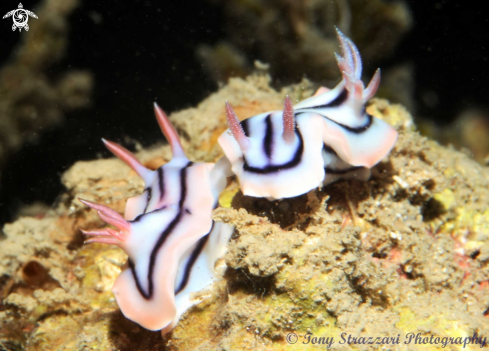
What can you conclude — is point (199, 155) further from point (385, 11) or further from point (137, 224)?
point (385, 11)

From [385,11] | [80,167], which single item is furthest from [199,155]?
[385,11]

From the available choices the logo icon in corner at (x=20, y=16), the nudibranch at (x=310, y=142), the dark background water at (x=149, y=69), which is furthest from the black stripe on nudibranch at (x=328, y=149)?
the logo icon in corner at (x=20, y=16)

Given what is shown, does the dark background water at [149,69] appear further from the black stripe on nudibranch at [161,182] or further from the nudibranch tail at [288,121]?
the nudibranch tail at [288,121]

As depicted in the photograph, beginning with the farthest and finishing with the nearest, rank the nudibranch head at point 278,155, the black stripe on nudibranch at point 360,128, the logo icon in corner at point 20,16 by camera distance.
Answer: the logo icon in corner at point 20,16 → the black stripe on nudibranch at point 360,128 → the nudibranch head at point 278,155

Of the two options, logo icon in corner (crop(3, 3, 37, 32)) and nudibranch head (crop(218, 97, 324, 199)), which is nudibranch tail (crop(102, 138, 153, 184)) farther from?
logo icon in corner (crop(3, 3, 37, 32))

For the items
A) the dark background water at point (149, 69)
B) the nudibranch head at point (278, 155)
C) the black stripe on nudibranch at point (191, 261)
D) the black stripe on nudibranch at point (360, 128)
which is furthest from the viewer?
the dark background water at point (149, 69)

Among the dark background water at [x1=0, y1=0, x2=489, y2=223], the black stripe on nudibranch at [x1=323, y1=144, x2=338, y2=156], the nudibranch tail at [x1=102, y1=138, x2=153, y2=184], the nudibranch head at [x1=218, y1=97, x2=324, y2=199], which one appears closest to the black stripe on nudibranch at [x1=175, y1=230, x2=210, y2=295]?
the nudibranch head at [x1=218, y1=97, x2=324, y2=199]
